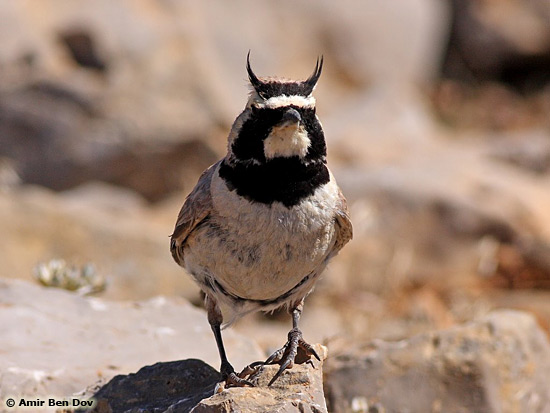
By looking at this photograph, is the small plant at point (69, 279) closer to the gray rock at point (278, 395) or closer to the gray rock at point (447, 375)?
the gray rock at point (447, 375)

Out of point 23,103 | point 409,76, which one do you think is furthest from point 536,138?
point 23,103

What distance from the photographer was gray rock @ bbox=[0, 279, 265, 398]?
4.59 m

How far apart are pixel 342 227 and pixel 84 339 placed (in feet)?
5.42

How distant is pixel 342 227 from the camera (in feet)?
15.0

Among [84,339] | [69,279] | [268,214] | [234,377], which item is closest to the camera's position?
[268,214]

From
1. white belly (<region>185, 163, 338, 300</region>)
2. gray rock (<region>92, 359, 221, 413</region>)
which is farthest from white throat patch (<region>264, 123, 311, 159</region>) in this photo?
gray rock (<region>92, 359, 221, 413</region>)

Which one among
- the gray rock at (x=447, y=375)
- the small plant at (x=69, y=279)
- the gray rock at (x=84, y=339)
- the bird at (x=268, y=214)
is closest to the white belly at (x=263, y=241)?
the bird at (x=268, y=214)

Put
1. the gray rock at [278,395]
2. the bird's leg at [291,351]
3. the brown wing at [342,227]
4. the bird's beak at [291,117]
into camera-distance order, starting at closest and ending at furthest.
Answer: the gray rock at [278,395]
the bird's beak at [291,117]
the bird's leg at [291,351]
the brown wing at [342,227]

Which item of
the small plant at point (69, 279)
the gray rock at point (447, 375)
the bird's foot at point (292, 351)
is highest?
the small plant at point (69, 279)

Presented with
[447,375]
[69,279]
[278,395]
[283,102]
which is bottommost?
[278,395]

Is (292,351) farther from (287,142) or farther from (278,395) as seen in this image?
(287,142)

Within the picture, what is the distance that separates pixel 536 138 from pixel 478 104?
3143mm

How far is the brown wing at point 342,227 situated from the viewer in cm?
453

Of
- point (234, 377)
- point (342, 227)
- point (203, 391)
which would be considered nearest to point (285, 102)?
point (342, 227)
